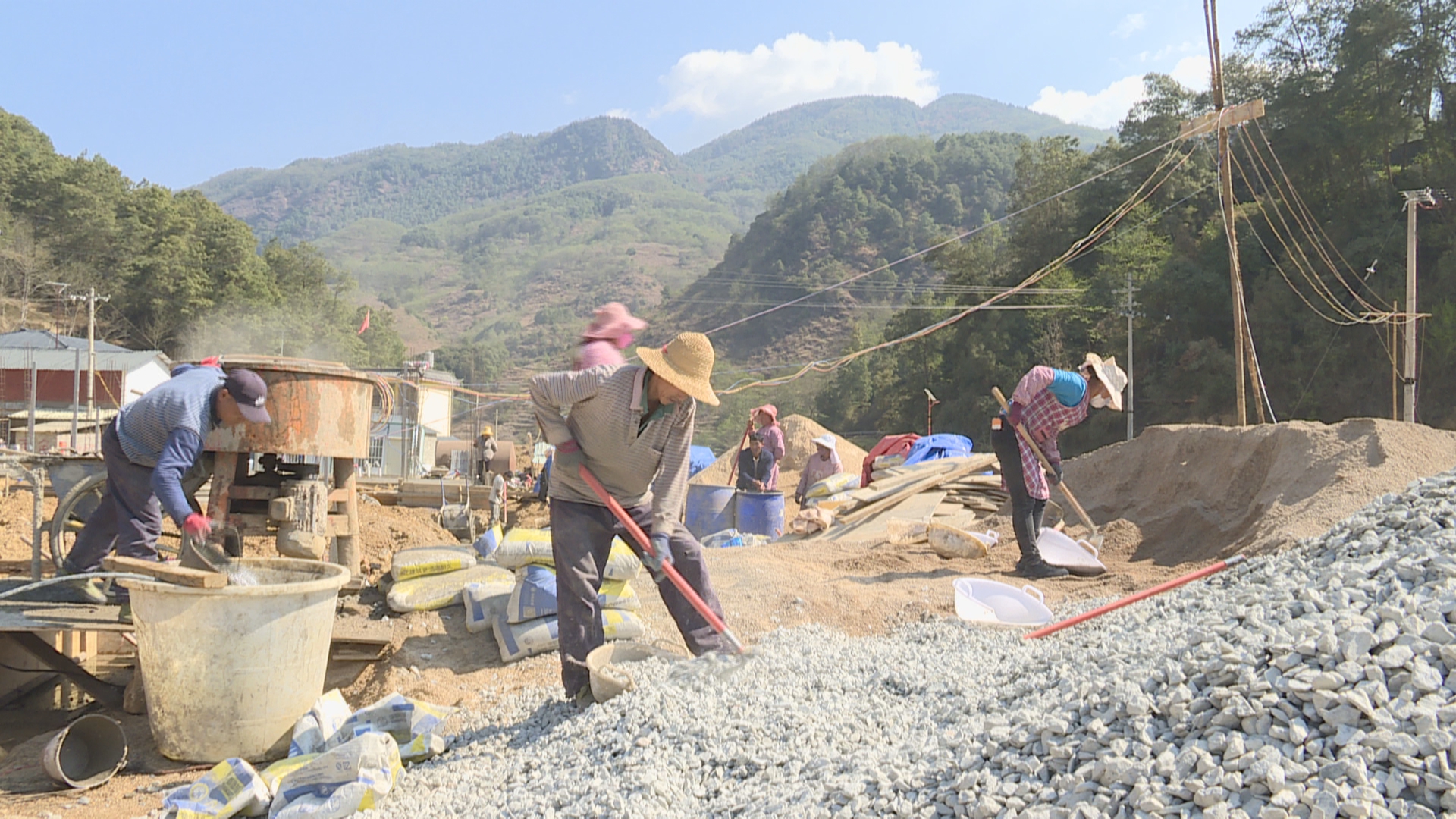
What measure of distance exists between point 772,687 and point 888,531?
430 centimetres

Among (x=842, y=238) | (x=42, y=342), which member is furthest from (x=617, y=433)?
(x=842, y=238)

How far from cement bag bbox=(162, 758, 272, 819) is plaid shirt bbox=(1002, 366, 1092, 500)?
167 inches

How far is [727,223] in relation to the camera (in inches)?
5817

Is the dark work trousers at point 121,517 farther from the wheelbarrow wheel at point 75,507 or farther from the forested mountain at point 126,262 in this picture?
the forested mountain at point 126,262

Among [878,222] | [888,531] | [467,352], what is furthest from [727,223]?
[888,531]

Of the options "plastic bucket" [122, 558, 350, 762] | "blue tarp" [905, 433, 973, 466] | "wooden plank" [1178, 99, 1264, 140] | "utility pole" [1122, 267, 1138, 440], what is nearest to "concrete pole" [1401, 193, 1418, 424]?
"wooden plank" [1178, 99, 1264, 140]

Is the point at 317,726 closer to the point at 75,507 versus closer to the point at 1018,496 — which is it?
the point at 75,507

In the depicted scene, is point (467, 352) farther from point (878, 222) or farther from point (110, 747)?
point (110, 747)

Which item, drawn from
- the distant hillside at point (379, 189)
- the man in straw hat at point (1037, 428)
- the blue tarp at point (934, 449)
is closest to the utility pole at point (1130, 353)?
the blue tarp at point (934, 449)

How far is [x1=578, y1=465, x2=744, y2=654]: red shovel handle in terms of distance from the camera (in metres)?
3.38

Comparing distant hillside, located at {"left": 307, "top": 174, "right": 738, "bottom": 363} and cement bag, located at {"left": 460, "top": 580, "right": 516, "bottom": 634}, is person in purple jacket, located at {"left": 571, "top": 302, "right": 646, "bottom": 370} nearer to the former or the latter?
cement bag, located at {"left": 460, "top": 580, "right": 516, "bottom": 634}

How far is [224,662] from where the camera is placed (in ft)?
11.4

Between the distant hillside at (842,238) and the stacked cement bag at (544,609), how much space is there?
57582 mm

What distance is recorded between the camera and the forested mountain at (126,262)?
38.4 m
